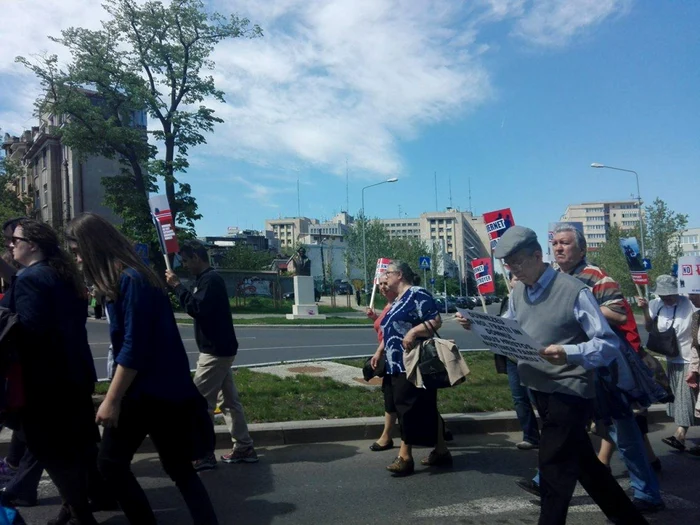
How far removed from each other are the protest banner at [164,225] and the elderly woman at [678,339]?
15.4 feet

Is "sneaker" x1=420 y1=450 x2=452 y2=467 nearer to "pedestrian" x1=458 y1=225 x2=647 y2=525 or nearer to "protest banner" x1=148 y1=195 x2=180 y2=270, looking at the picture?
"pedestrian" x1=458 y1=225 x2=647 y2=525

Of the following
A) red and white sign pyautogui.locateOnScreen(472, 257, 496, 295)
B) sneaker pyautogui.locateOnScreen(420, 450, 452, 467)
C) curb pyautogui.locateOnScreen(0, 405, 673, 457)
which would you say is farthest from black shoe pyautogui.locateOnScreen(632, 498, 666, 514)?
red and white sign pyautogui.locateOnScreen(472, 257, 496, 295)

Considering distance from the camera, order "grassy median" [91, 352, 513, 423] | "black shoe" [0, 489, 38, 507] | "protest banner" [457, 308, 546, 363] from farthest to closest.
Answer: "grassy median" [91, 352, 513, 423] < "black shoe" [0, 489, 38, 507] < "protest banner" [457, 308, 546, 363]

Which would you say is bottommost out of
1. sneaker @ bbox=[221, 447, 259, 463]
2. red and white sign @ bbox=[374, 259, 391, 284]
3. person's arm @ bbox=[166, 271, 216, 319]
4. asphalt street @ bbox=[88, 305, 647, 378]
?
sneaker @ bbox=[221, 447, 259, 463]

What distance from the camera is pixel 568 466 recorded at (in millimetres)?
3379

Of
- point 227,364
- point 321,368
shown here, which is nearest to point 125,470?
point 227,364

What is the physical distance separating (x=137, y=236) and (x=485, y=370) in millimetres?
24832

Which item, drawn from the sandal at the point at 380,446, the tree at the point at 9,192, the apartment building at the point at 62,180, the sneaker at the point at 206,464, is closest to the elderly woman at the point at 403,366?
the sandal at the point at 380,446

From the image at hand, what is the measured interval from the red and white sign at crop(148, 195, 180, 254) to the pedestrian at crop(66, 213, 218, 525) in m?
2.70

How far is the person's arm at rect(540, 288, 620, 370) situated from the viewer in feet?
10.5

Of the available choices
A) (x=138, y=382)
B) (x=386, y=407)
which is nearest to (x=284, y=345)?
(x=386, y=407)

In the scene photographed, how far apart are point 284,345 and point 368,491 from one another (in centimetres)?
1270

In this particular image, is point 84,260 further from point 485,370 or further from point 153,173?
point 153,173

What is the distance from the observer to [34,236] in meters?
3.76
